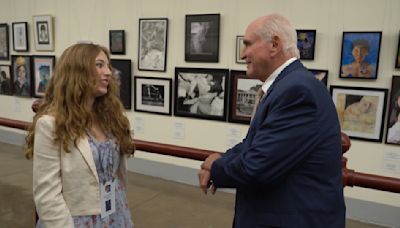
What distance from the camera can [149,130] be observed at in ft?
17.4

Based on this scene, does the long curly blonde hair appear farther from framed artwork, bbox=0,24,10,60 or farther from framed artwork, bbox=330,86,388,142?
framed artwork, bbox=0,24,10,60

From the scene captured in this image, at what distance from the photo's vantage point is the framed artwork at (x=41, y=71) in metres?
6.15

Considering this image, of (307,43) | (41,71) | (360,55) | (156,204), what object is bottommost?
(156,204)

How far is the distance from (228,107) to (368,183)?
286cm

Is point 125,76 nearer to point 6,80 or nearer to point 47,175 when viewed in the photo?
point 6,80

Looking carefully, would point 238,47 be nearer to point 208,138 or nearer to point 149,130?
point 208,138

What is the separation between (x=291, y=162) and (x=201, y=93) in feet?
11.4

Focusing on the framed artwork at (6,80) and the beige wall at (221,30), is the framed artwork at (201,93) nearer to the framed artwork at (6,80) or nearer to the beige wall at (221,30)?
the beige wall at (221,30)

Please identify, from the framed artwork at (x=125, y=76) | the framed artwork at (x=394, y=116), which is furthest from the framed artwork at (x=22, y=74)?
the framed artwork at (x=394, y=116)

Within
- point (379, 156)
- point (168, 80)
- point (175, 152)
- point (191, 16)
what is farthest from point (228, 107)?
point (175, 152)

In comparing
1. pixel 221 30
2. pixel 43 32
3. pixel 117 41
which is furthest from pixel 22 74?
pixel 221 30

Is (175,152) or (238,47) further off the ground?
(238,47)

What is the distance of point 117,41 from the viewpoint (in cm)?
534

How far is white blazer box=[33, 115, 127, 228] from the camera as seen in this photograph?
61.2 inches
